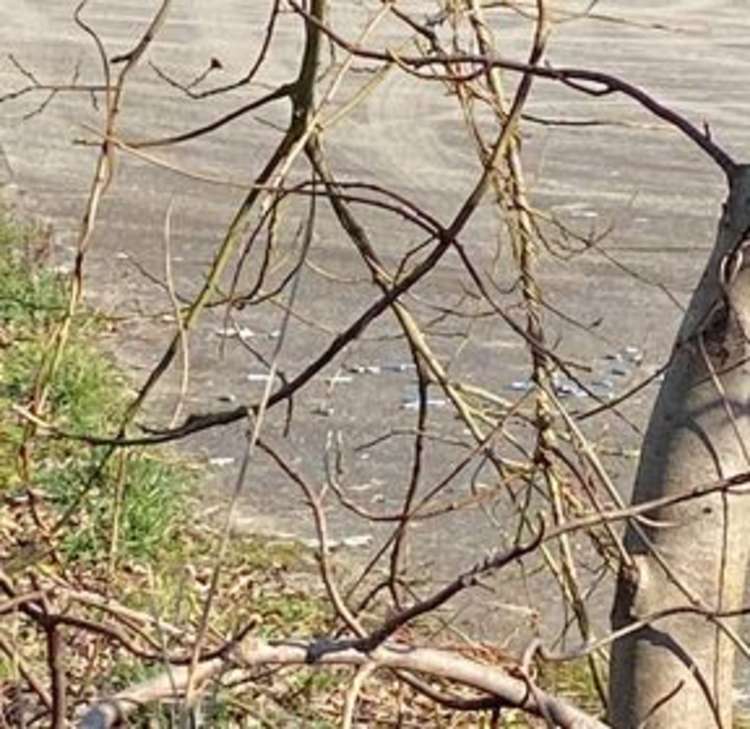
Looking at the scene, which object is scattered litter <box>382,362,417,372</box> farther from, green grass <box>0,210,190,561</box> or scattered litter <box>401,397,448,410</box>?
green grass <box>0,210,190,561</box>

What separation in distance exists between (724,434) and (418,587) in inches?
108

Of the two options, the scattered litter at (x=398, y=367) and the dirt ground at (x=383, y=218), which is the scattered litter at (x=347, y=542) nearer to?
the dirt ground at (x=383, y=218)

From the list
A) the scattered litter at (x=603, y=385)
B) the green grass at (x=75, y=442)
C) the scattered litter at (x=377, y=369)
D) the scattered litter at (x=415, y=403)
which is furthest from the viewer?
the scattered litter at (x=377, y=369)

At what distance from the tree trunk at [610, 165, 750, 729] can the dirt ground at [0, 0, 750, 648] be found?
2.50 ft

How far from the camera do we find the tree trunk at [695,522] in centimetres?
297

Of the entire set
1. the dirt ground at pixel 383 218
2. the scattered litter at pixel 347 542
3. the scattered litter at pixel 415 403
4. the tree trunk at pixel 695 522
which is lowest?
the dirt ground at pixel 383 218

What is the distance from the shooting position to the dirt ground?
6.91 metres

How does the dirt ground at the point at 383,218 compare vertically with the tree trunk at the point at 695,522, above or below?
below

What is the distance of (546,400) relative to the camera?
3.77 meters

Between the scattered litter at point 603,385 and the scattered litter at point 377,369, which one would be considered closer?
the scattered litter at point 603,385

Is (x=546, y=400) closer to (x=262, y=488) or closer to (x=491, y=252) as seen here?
(x=262, y=488)

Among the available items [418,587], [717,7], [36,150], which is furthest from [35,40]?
[418,587]

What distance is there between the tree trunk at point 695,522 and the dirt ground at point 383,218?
763 millimetres

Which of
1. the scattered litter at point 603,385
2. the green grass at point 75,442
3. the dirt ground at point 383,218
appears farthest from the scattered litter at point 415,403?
the green grass at point 75,442
